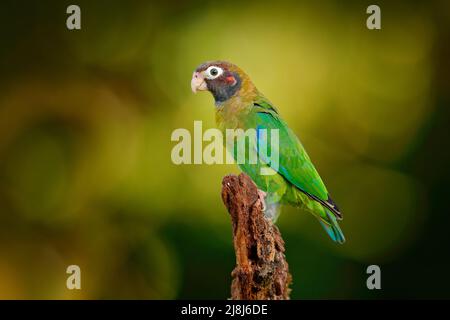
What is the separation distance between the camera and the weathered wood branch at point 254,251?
11.9ft

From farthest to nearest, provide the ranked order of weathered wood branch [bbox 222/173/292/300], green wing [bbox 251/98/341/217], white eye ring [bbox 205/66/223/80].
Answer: white eye ring [bbox 205/66/223/80] < green wing [bbox 251/98/341/217] < weathered wood branch [bbox 222/173/292/300]

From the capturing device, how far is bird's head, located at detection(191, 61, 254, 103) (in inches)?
188

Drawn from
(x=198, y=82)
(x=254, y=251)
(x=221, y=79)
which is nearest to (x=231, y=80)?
(x=221, y=79)

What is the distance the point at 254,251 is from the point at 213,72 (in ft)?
5.33

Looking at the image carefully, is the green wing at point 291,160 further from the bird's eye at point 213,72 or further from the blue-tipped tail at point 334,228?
the bird's eye at point 213,72

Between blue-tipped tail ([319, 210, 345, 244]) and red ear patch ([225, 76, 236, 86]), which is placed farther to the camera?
red ear patch ([225, 76, 236, 86])

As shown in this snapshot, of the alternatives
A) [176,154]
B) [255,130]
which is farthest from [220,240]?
[255,130]

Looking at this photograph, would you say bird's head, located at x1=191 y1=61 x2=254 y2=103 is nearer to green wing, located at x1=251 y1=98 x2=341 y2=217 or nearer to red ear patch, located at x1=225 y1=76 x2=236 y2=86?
red ear patch, located at x1=225 y1=76 x2=236 y2=86

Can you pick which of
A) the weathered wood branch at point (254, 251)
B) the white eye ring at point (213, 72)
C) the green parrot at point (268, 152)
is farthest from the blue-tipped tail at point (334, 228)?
the white eye ring at point (213, 72)

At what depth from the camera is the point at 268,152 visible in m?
4.59

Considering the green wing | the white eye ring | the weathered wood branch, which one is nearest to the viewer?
the weathered wood branch

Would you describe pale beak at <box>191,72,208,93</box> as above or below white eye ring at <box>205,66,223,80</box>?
below

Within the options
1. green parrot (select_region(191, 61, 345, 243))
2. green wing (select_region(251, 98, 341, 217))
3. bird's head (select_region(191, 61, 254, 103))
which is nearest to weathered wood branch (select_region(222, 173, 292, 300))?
green parrot (select_region(191, 61, 345, 243))

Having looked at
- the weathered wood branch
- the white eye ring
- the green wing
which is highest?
the white eye ring
